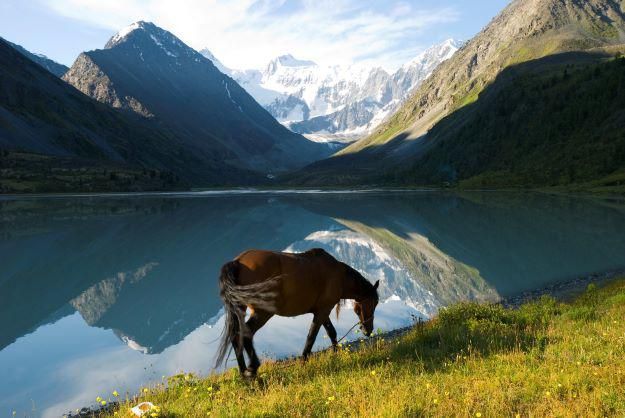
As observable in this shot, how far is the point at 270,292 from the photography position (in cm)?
1093

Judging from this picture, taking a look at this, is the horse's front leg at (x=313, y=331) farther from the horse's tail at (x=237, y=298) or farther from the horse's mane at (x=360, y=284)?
the horse's tail at (x=237, y=298)

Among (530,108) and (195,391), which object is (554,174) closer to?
(530,108)

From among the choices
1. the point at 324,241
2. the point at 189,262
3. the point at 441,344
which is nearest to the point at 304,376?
the point at 441,344

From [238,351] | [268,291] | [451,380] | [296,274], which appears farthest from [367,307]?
[238,351]

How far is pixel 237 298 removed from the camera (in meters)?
10.7

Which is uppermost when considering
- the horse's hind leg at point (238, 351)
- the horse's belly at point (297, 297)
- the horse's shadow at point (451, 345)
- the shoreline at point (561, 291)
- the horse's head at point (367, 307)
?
the horse's belly at point (297, 297)

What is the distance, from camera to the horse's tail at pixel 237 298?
10703 mm

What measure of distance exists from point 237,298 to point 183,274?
28866 millimetres

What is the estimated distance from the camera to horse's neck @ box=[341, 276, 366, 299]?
13578 mm

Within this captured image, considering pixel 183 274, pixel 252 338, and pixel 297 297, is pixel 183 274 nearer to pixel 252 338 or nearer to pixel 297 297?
pixel 297 297

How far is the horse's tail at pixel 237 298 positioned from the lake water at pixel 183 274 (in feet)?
19.3

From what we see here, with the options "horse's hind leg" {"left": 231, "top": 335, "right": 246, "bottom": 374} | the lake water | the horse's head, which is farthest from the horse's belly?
the lake water

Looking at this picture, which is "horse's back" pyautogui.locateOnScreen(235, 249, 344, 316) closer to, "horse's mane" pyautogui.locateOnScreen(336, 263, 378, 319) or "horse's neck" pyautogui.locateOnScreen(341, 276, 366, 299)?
"horse's neck" pyautogui.locateOnScreen(341, 276, 366, 299)

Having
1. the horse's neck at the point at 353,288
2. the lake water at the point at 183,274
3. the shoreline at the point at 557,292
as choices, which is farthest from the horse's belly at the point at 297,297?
the lake water at the point at 183,274
